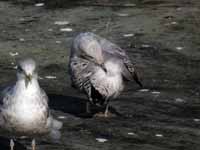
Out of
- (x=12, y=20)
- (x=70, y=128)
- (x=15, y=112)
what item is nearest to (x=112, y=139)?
(x=70, y=128)

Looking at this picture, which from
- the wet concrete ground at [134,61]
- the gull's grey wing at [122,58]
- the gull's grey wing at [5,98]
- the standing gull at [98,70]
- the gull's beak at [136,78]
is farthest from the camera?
the gull's beak at [136,78]

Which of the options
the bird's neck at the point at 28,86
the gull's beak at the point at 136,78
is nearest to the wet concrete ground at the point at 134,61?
the gull's beak at the point at 136,78

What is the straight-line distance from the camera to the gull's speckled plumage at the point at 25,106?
878 centimetres

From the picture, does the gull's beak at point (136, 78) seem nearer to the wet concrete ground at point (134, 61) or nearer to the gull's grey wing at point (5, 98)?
the wet concrete ground at point (134, 61)

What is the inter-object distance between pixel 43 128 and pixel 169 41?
585 centimetres

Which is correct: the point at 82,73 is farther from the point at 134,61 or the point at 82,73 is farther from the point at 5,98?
the point at 134,61

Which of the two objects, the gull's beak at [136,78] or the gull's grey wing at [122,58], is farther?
the gull's beak at [136,78]

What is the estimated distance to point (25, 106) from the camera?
8.78 metres

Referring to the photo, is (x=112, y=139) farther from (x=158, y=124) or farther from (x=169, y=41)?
(x=169, y=41)

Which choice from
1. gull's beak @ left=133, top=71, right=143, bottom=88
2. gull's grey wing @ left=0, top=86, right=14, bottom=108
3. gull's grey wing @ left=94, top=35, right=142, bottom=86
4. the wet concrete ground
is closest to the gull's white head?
gull's grey wing @ left=0, top=86, right=14, bottom=108

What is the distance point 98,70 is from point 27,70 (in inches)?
79.5

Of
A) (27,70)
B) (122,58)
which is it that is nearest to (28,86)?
(27,70)

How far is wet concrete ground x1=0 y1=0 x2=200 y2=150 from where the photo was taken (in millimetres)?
9969

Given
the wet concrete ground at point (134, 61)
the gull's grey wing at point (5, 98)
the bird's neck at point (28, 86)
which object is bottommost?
the wet concrete ground at point (134, 61)
